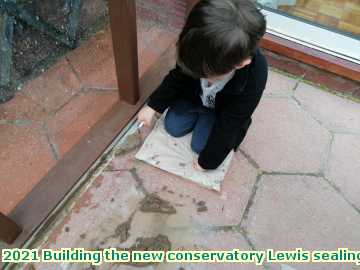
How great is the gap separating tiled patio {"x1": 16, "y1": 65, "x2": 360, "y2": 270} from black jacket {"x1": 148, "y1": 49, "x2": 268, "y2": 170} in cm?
15

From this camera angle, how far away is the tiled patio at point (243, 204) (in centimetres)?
113

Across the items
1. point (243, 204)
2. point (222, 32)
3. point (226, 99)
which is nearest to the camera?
point (222, 32)

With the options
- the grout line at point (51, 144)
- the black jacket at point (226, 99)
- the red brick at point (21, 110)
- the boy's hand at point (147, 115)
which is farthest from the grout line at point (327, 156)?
the red brick at point (21, 110)

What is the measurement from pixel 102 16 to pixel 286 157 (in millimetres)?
1076

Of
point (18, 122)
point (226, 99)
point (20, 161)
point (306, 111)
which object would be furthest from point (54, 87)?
point (306, 111)

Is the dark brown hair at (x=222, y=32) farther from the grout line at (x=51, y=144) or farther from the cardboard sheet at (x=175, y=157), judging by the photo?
the grout line at (x=51, y=144)

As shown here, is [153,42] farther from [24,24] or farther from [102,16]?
[24,24]

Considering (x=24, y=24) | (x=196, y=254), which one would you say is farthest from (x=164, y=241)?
(x=24, y=24)

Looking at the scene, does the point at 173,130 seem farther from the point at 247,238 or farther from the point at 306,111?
the point at 306,111

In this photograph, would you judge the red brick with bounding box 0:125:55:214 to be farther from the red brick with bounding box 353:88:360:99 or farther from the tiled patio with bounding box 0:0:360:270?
the red brick with bounding box 353:88:360:99

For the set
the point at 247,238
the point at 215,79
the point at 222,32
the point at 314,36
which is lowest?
the point at 247,238

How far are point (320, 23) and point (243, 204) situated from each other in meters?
0.99

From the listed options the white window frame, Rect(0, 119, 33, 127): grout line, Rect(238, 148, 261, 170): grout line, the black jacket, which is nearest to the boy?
the black jacket

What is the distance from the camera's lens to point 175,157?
1282mm
